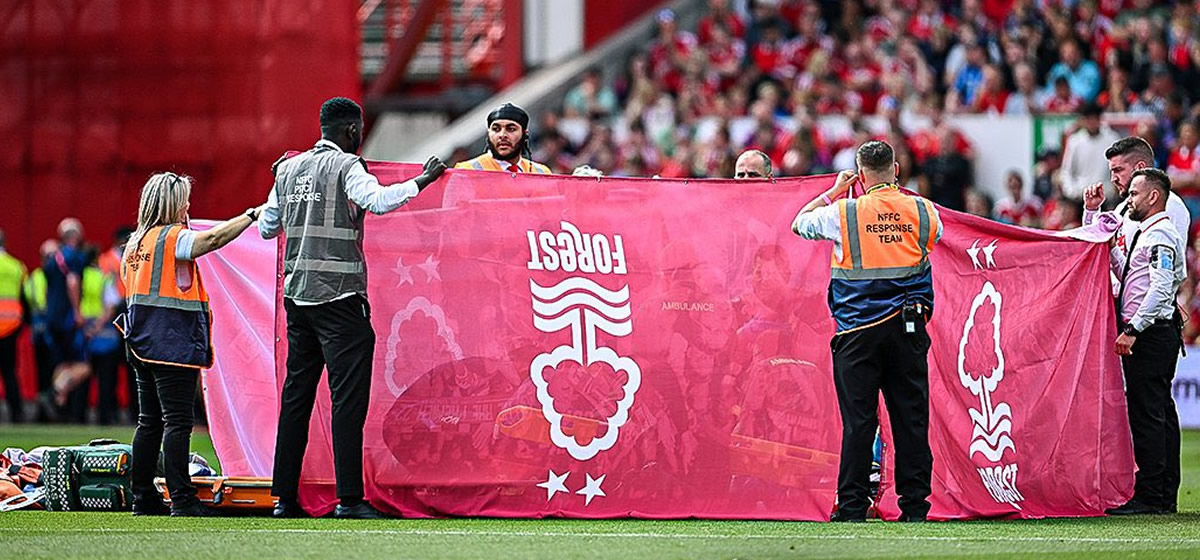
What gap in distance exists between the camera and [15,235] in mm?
22266

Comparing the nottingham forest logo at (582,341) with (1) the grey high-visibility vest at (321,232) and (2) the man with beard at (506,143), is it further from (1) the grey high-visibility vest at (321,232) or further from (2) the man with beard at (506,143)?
(1) the grey high-visibility vest at (321,232)

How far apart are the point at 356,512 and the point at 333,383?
0.67 meters

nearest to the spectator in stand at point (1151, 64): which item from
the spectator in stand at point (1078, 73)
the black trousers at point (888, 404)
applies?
the spectator in stand at point (1078, 73)

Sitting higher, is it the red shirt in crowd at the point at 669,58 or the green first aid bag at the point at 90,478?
the red shirt in crowd at the point at 669,58

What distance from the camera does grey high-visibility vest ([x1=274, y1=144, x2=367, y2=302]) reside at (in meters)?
10.3

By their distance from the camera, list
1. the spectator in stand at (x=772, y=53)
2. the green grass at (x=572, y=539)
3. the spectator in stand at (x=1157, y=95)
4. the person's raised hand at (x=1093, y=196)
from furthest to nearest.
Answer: the spectator in stand at (x=772, y=53) → the spectator in stand at (x=1157, y=95) → the person's raised hand at (x=1093, y=196) → the green grass at (x=572, y=539)

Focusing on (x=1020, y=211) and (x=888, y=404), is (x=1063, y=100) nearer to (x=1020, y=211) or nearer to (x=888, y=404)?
(x=1020, y=211)

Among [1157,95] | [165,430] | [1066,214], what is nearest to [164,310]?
[165,430]

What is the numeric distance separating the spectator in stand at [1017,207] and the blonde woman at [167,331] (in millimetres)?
11359

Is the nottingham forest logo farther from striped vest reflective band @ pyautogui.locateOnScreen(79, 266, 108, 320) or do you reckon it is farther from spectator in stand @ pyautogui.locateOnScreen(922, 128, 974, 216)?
striped vest reflective band @ pyautogui.locateOnScreen(79, 266, 108, 320)

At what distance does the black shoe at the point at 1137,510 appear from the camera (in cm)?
1147

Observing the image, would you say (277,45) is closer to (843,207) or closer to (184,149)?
(184,149)

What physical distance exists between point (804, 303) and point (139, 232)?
11.5ft

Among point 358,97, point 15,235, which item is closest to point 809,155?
point 358,97
